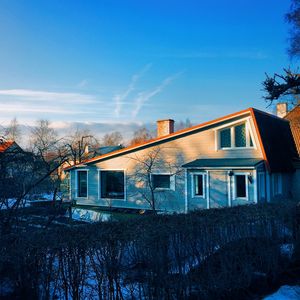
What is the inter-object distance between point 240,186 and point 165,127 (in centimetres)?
771

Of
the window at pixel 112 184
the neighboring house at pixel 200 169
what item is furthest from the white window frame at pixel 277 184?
the window at pixel 112 184

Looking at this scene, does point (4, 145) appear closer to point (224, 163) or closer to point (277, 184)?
point (224, 163)

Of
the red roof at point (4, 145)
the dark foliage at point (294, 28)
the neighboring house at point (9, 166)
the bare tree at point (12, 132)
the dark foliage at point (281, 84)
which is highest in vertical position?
the dark foliage at point (294, 28)

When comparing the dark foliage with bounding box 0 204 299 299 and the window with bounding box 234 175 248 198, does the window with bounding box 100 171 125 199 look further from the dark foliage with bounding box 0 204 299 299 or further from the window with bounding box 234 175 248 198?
the dark foliage with bounding box 0 204 299 299

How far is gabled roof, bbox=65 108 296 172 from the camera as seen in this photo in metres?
15.4

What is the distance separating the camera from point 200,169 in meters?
16.2

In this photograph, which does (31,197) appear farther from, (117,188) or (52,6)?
(117,188)

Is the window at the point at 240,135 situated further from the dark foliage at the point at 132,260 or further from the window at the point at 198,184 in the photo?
the dark foliage at the point at 132,260

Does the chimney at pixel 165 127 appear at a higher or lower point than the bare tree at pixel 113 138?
lower

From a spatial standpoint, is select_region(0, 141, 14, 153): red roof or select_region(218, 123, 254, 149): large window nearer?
select_region(0, 141, 14, 153): red roof

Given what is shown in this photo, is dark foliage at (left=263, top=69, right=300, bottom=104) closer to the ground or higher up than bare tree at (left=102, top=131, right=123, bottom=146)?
closer to the ground

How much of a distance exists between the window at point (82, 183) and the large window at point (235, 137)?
8.85m

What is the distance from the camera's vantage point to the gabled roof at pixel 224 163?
1468cm

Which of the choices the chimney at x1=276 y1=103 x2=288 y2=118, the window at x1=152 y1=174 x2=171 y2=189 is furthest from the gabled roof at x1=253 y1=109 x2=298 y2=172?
the chimney at x1=276 y1=103 x2=288 y2=118
